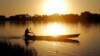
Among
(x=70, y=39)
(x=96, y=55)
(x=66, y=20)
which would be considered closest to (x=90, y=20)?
(x=66, y=20)

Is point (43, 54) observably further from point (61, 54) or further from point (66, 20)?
point (66, 20)

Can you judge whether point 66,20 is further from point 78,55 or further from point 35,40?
point 78,55

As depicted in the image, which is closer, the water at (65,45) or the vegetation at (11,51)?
the vegetation at (11,51)

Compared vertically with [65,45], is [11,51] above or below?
Result: above

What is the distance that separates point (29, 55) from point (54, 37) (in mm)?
23909

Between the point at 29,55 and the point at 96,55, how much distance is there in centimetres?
906

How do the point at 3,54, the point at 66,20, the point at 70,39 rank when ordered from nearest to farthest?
the point at 3,54 → the point at 70,39 → the point at 66,20

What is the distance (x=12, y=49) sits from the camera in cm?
2631

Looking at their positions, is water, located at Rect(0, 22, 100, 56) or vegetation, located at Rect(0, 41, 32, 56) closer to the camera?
vegetation, located at Rect(0, 41, 32, 56)

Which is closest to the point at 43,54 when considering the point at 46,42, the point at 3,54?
the point at 3,54

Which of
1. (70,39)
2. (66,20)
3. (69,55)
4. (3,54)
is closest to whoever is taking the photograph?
(3,54)

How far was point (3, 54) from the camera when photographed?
24.6m

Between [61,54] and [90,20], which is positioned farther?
[90,20]

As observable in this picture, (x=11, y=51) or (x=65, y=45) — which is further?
(x=65, y=45)
